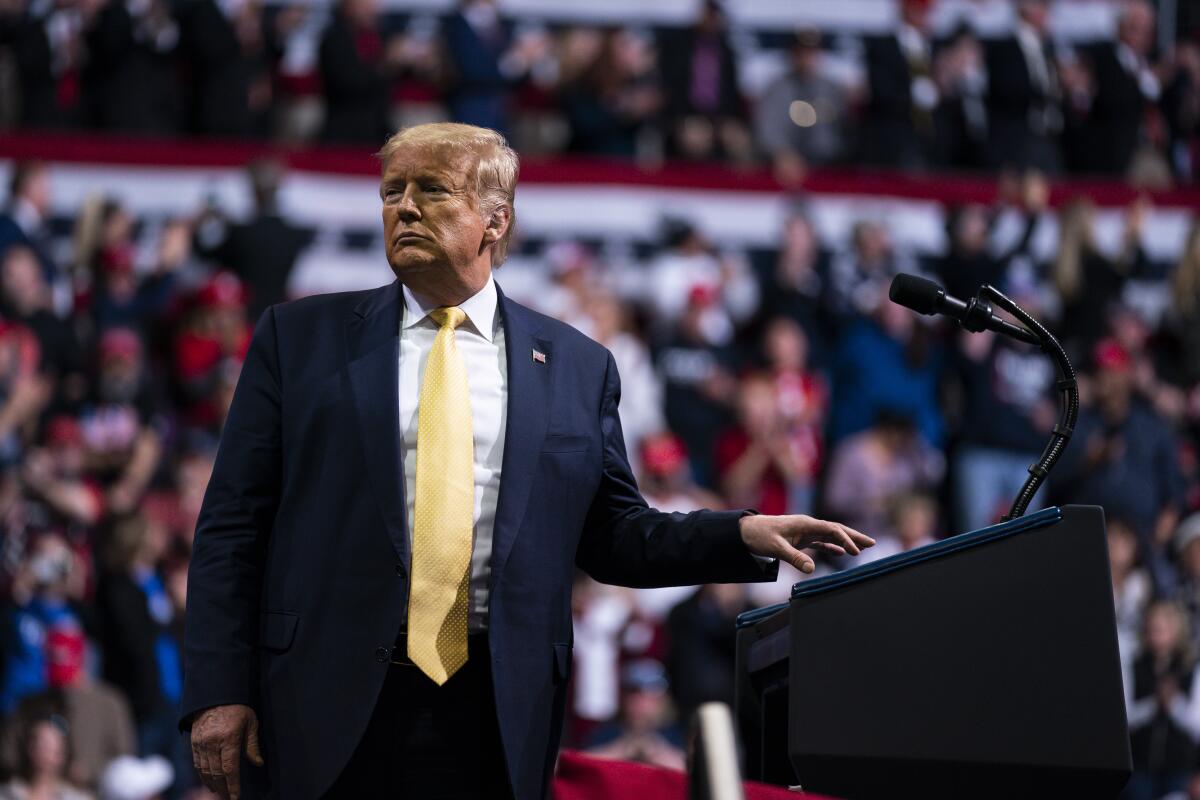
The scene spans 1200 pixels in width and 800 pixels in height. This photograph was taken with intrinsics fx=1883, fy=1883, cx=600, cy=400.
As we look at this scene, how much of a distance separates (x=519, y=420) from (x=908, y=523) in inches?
217

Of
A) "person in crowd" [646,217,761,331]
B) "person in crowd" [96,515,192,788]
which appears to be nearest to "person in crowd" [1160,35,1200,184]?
"person in crowd" [646,217,761,331]

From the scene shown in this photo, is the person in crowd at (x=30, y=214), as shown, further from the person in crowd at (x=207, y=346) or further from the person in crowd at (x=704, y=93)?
the person in crowd at (x=704, y=93)

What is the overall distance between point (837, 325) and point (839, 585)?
22.9 feet

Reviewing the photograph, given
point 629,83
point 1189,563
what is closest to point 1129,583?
point 1189,563

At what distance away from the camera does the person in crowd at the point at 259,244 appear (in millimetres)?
8930

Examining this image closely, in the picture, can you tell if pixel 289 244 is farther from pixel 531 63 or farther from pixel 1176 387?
pixel 1176 387

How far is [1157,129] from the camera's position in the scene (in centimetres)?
1248

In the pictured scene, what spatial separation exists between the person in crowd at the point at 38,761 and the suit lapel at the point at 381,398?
167 inches

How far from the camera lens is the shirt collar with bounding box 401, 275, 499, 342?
3.21m

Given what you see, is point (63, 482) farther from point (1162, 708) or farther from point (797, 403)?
point (1162, 708)

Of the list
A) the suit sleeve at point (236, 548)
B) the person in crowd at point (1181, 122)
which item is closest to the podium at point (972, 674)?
the suit sleeve at point (236, 548)

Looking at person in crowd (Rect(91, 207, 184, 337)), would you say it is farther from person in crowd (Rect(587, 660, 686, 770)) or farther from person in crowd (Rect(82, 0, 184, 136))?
person in crowd (Rect(587, 660, 686, 770))

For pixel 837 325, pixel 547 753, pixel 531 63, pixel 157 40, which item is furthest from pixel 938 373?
pixel 547 753

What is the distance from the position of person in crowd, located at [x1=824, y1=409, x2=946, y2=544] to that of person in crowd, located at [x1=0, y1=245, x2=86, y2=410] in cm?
357
